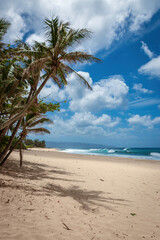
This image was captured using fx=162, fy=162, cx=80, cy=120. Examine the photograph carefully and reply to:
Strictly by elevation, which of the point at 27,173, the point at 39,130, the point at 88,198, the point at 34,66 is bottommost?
the point at 88,198

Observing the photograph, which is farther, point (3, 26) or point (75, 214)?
point (3, 26)

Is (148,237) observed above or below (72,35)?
below

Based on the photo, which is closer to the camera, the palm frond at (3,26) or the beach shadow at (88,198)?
the beach shadow at (88,198)

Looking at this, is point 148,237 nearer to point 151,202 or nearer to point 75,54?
point 151,202

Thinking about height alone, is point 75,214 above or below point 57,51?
below

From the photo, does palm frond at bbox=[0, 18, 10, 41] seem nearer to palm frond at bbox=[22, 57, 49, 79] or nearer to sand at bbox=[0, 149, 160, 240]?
palm frond at bbox=[22, 57, 49, 79]

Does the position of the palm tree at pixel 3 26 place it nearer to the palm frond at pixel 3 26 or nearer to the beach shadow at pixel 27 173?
the palm frond at pixel 3 26

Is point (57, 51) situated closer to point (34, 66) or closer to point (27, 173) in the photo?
point (34, 66)

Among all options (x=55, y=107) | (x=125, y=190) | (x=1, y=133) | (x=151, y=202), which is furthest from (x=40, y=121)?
(x=151, y=202)

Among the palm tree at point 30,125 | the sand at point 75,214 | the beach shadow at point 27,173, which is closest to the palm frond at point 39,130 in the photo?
the palm tree at point 30,125

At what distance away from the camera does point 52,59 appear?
6688mm

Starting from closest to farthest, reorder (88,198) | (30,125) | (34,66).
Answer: (88,198) < (34,66) < (30,125)

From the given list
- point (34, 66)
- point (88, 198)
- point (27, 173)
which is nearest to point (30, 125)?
point (27, 173)

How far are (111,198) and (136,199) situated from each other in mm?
953
